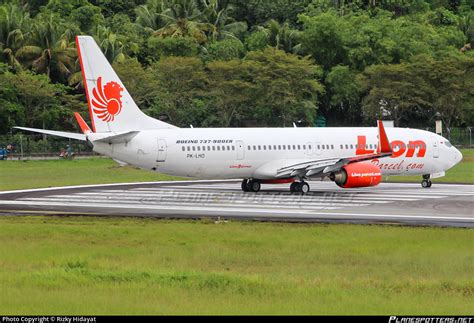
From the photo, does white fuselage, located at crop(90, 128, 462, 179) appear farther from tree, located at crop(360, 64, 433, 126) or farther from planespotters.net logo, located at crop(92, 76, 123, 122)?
tree, located at crop(360, 64, 433, 126)

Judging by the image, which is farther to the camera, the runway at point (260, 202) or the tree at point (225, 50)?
the tree at point (225, 50)

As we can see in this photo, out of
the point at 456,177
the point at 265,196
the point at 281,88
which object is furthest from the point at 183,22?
the point at 265,196

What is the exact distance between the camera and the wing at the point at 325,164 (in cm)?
4522

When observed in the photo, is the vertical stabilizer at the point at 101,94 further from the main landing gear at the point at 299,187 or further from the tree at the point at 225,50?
the tree at the point at 225,50

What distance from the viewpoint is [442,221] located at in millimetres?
34250

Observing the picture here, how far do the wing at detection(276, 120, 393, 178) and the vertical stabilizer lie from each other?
8108mm

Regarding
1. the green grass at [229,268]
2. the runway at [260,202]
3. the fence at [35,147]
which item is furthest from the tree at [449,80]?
the green grass at [229,268]

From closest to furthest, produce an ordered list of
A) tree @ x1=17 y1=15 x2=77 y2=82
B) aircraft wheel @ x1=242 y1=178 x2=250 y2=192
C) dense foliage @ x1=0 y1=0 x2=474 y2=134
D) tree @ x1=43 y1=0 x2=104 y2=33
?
aircraft wheel @ x1=242 y1=178 x2=250 y2=192
dense foliage @ x1=0 y1=0 x2=474 y2=134
tree @ x1=17 y1=15 x2=77 y2=82
tree @ x1=43 y1=0 x2=104 y2=33

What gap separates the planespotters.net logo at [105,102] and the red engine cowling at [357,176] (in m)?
10.6

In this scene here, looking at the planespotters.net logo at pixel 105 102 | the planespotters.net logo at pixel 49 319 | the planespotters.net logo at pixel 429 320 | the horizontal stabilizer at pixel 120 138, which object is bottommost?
the planespotters.net logo at pixel 49 319

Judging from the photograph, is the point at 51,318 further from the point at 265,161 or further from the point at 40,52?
the point at 40,52

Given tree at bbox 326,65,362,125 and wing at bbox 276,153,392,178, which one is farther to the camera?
tree at bbox 326,65,362,125

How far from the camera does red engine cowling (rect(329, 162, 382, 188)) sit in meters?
45.2

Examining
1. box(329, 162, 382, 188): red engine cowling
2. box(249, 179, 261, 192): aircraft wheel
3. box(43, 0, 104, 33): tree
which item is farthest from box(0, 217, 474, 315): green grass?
box(43, 0, 104, 33): tree
